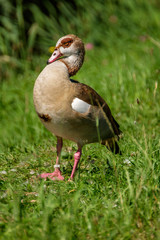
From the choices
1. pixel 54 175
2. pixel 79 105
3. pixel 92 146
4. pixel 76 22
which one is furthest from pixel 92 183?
pixel 76 22

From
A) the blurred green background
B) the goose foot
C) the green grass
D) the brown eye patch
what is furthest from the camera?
the blurred green background

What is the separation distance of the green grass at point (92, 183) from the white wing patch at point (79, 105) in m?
0.42

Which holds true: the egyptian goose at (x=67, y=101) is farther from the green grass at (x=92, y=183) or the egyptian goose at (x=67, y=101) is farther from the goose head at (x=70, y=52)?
the green grass at (x=92, y=183)

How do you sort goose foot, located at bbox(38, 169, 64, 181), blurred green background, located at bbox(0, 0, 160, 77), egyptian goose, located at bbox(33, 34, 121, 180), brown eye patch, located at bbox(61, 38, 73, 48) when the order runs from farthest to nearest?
blurred green background, located at bbox(0, 0, 160, 77)
brown eye patch, located at bbox(61, 38, 73, 48)
goose foot, located at bbox(38, 169, 64, 181)
egyptian goose, located at bbox(33, 34, 121, 180)

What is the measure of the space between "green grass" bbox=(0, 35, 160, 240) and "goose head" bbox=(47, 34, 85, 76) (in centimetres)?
66

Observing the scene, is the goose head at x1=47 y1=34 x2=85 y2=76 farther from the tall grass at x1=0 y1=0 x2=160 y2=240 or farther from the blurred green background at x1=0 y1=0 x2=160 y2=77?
the blurred green background at x1=0 y1=0 x2=160 y2=77

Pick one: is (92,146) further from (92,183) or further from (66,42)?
(66,42)

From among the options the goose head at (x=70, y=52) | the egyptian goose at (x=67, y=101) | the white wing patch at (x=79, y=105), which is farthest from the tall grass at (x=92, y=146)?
the goose head at (x=70, y=52)

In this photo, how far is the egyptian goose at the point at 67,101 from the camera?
321 cm

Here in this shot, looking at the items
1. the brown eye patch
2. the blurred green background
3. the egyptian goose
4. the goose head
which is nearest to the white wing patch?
the egyptian goose

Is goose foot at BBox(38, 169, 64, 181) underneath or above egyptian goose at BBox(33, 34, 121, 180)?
underneath

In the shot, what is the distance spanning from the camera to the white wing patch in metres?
3.24

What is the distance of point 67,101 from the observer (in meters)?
3.21

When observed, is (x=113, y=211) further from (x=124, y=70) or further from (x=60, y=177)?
(x=124, y=70)
